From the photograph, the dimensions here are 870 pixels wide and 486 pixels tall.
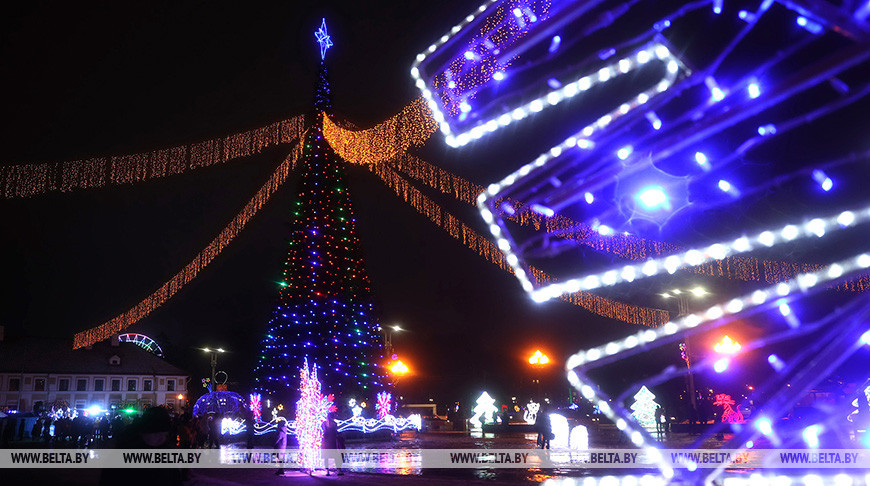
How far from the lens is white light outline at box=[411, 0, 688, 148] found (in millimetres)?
3299

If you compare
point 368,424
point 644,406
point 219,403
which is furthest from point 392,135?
point 644,406

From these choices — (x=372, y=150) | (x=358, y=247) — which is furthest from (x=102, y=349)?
(x=372, y=150)

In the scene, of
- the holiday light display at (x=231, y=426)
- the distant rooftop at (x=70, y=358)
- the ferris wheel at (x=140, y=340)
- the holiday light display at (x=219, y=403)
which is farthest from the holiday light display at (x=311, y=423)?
the ferris wheel at (x=140, y=340)

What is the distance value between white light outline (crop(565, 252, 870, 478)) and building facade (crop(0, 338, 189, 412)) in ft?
174

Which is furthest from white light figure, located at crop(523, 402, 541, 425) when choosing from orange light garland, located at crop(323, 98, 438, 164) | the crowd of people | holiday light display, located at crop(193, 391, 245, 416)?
orange light garland, located at crop(323, 98, 438, 164)

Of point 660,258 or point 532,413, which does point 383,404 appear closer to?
point 532,413

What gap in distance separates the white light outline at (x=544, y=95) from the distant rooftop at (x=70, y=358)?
187 feet

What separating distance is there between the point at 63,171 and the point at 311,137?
14.6 m

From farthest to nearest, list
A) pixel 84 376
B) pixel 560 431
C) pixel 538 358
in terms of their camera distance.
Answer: pixel 84 376, pixel 560 431, pixel 538 358

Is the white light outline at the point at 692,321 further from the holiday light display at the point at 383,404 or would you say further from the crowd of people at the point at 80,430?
the holiday light display at the point at 383,404

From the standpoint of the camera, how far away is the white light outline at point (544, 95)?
330 cm

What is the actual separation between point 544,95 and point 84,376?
6206 cm

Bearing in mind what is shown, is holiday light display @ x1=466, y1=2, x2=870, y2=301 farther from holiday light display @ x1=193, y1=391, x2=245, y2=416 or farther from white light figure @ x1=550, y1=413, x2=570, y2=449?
holiday light display @ x1=193, y1=391, x2=245, y2=416

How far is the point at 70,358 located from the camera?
184 ft
